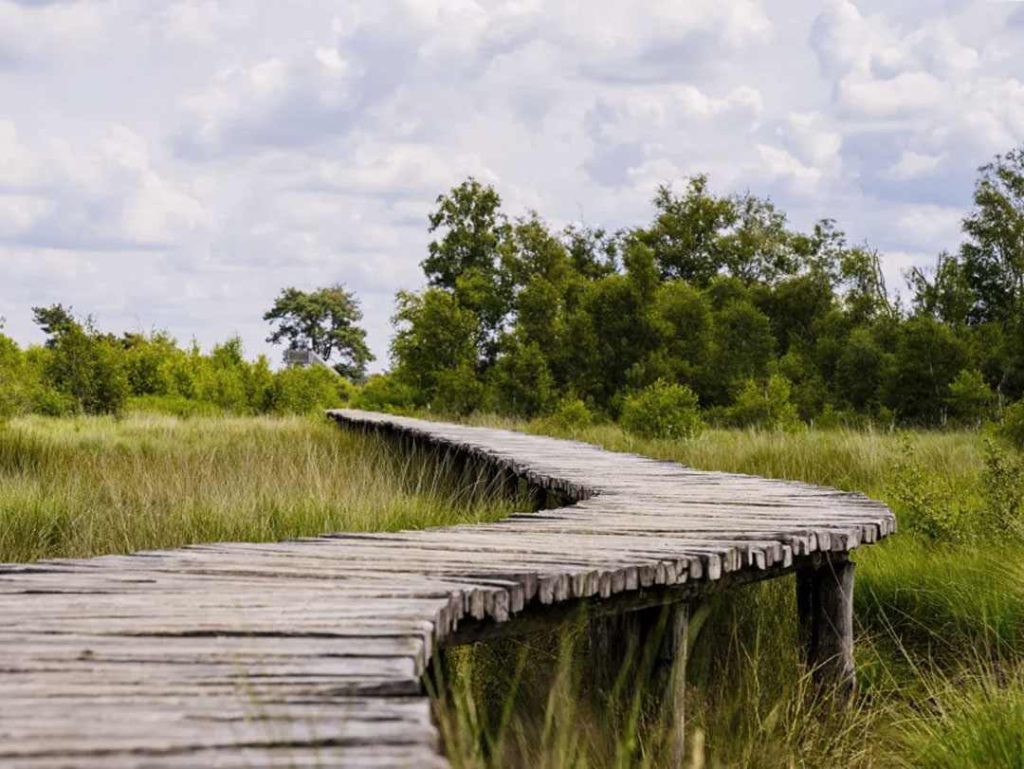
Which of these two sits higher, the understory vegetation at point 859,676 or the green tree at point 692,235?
the green tree at point 692,235

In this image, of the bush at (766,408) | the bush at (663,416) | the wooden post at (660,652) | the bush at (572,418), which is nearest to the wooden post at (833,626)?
the wooden post at (660,652)

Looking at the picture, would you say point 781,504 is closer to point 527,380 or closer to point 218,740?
point 218,740

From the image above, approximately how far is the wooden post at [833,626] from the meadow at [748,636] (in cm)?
9

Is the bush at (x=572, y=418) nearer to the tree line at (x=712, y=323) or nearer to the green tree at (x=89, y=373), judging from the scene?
the tree line at (x=712, y=323)

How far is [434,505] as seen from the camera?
7.53 meters

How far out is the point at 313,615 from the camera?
277cm

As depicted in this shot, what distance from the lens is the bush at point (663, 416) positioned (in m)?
14.8

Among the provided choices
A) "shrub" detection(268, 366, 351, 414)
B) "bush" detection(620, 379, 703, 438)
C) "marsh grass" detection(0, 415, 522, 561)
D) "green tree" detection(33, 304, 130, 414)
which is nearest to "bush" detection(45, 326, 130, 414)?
"green tree" detection(33, 304, 130, 414)

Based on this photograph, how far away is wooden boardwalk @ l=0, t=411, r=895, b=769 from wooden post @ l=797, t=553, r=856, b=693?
0.28 feet

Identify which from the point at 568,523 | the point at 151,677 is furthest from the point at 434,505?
the point at 151,677

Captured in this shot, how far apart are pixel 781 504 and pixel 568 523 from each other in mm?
1321

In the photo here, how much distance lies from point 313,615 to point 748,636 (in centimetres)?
278

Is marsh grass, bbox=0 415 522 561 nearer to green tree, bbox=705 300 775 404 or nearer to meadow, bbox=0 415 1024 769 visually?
meadow, bbox=0 415 1024 769

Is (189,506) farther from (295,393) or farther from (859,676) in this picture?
(295,393)
